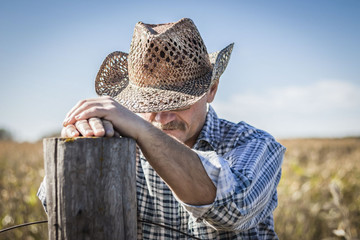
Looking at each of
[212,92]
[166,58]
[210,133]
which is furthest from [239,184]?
[212,92]

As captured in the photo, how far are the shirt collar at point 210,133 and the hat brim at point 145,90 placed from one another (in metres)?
0.42

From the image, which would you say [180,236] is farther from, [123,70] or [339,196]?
[339,196]

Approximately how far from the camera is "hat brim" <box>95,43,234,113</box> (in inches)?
88.5

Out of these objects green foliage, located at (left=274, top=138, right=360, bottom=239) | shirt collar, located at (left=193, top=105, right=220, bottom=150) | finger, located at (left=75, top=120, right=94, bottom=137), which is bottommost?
green foliage, located at (left=274, top=138, right=360, bottom=239)

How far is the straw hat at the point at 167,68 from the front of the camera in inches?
A: 90.2

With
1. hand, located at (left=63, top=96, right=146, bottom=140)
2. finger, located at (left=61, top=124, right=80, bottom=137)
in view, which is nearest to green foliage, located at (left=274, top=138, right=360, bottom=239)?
hand, located at (left=63, top=96, right=146, bottom=140)

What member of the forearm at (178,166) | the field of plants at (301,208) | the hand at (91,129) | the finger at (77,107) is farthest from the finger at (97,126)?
the field of plants at (301,208)

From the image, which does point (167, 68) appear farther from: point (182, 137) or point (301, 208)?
point (301, 208)

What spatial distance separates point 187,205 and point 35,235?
3723 mm

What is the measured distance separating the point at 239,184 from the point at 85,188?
94cm

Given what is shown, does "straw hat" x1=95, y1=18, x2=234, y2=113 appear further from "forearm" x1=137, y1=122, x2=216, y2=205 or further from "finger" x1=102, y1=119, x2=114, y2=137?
"finger" x1=102, y1=119, x2=114, y2=137

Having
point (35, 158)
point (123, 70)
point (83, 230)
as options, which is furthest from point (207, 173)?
point (35, 158)

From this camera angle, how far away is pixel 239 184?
6.39 feet

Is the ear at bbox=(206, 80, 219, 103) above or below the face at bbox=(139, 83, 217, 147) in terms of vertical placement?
above
